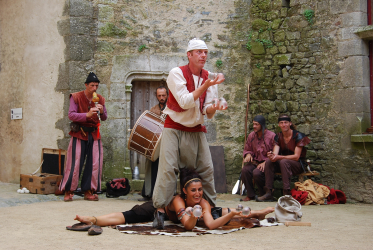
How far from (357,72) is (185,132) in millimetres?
3334

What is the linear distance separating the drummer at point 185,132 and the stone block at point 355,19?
3182mm

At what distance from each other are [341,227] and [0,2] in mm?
6976

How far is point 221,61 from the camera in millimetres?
7215

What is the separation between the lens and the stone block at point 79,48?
6.91m

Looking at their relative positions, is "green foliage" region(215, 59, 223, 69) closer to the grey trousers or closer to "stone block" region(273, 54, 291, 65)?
"stone block" region(273, 54, 291, 65)

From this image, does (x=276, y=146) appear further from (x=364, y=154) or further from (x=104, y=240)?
(x=104, y=240)

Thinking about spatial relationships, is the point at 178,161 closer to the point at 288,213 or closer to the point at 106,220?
the point at 106,220

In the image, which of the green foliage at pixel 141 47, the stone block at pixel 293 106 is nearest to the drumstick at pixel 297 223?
the stone block at pixel 293 106

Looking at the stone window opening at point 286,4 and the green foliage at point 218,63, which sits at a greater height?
the stone window opening at point 286,4

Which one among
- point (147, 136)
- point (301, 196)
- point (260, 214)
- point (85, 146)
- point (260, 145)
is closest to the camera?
point (260, 214)

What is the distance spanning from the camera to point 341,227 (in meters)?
3.92

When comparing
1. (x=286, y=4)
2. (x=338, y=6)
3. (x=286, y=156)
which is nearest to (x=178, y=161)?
(x=286, y=156)

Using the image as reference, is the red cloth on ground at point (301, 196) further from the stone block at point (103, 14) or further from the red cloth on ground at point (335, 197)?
the stone block at point (103, 14)

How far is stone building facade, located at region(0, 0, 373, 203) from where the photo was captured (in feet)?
21.0
